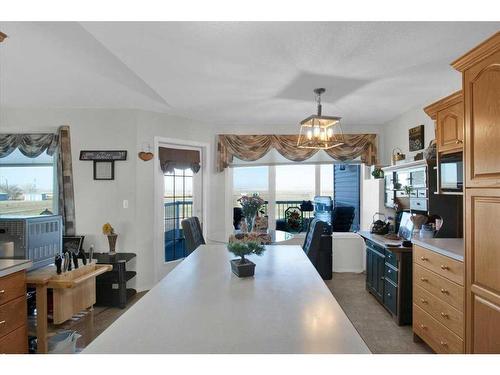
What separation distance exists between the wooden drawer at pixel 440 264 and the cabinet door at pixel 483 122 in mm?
655

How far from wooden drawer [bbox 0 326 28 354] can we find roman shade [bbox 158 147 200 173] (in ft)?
8.33

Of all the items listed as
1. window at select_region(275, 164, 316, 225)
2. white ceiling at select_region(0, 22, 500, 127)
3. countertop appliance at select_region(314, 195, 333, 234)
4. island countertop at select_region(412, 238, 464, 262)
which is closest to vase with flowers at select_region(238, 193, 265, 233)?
white ceiling at select_region(0, 22, 500, 127)

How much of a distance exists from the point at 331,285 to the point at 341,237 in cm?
96

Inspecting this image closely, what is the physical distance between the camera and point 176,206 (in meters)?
4.50

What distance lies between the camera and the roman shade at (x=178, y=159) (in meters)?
4.26

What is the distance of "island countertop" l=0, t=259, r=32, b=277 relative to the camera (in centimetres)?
193

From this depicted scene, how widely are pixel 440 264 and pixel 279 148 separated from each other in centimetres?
289

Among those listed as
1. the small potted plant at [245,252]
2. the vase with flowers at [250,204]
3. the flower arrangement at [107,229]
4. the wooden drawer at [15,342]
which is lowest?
the wooden drawer at [15,342]

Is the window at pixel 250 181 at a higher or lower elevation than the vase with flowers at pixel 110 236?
higher

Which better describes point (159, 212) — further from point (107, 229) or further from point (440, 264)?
point (440, 264)

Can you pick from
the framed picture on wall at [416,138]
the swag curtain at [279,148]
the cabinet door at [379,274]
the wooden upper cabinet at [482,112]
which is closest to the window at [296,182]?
the swag curtain at [279,148]

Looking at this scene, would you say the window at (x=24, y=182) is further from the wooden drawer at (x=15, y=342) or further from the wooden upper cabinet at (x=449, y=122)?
the wooden upper cabinet at (x=449, y=122)

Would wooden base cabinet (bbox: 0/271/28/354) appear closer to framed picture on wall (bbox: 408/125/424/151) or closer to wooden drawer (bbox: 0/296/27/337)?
wooden drawer (bbox: 0/296/27/337)
